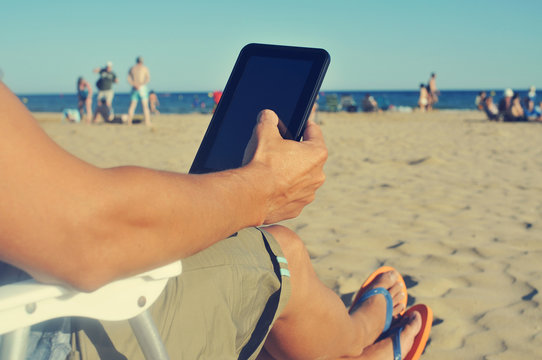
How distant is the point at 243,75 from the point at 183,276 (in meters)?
0.58

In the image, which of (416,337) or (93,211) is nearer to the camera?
(93,211)

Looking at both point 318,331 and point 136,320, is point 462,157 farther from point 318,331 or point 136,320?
point 136,320

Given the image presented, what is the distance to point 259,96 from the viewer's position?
1357 mm

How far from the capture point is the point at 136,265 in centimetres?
83

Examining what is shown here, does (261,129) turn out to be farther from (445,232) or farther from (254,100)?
(445,232)

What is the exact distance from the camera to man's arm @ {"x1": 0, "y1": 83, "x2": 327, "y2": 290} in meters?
0.72

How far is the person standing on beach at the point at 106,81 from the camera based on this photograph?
43.0 feet

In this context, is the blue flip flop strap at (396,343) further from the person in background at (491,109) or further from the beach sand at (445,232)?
the person in background at (491,109)

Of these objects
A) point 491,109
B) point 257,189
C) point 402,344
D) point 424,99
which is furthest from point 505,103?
point 257,189

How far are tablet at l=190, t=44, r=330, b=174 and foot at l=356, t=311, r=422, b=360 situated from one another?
847 millimetres

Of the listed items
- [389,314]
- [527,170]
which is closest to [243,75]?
[389,314]

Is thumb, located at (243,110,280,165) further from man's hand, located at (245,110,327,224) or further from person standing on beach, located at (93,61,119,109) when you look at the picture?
person standing on beach, located at (93,61,119,109)

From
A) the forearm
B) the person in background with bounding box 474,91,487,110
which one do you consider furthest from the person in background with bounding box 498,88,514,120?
the forearm

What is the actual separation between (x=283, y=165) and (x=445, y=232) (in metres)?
2.43
